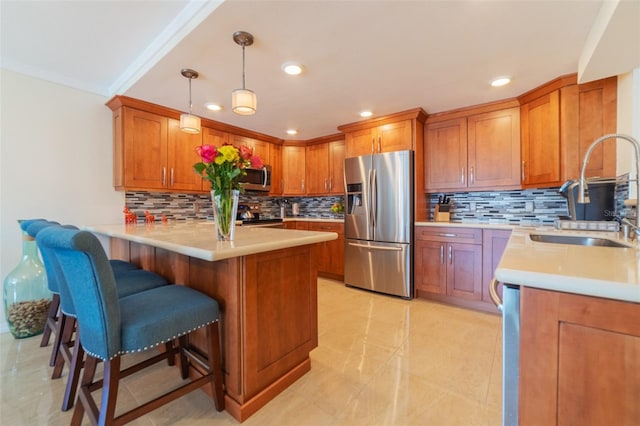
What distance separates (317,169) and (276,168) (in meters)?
0.71

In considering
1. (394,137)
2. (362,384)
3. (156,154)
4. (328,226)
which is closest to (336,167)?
(328,226)

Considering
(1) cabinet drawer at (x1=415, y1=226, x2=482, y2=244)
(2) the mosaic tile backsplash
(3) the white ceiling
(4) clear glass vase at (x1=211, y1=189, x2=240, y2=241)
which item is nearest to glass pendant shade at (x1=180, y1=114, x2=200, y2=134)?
(3) the white ceiling

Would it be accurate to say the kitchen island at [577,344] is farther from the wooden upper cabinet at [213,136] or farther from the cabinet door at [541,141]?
the wooden upper cabinet at [213,136]

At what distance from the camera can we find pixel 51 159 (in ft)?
8.36

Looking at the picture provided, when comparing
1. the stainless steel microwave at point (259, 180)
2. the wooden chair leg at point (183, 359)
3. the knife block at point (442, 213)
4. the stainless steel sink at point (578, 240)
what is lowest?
the wooden chair leg at point (183, 359)

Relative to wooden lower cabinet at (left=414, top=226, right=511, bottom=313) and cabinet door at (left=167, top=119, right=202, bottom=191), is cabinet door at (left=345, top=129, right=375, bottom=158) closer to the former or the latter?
wooden lower cabinet at (left=414, top=226, right=511, bottom=313)

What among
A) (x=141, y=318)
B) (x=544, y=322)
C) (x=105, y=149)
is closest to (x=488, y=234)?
(x=544, y=322)

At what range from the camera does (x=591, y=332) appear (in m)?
0.64

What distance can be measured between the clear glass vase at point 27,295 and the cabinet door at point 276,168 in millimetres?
2847

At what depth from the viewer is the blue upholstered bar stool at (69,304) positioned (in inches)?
54.7

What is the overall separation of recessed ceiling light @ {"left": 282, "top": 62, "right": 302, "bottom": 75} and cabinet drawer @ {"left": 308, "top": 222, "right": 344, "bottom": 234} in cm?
218

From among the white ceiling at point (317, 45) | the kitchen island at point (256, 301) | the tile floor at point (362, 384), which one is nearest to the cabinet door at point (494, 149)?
the white ceiling at point (317, 45)

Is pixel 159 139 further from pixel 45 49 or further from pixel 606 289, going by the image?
pixel 606 289

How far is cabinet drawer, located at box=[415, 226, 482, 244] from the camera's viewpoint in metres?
2.78
